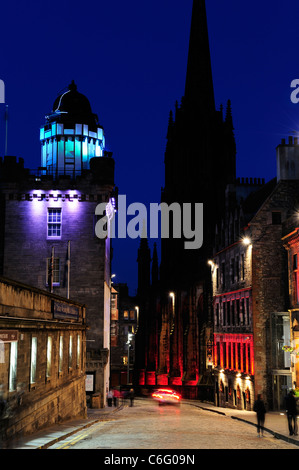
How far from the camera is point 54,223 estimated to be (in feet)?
161

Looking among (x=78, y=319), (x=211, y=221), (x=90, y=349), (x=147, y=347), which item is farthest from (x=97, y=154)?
(x=147, y=347)

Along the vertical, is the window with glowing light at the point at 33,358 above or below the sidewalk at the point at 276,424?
above

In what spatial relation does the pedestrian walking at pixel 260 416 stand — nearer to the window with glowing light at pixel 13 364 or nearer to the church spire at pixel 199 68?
the window with glowing light at pixel 13 364

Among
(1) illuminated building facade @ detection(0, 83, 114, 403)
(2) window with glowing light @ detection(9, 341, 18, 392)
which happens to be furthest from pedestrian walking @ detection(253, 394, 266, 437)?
(1) illuminated building facade @ detection(0, 83, 114, 403)

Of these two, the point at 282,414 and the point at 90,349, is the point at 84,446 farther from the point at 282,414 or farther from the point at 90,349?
the point at 90,349

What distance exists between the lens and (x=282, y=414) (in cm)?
3662

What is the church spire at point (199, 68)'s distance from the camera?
307 feet

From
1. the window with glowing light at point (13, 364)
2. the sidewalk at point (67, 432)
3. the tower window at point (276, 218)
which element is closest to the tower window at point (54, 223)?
the tower window at point (276, 218)

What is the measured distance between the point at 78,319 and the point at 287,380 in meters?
14.0

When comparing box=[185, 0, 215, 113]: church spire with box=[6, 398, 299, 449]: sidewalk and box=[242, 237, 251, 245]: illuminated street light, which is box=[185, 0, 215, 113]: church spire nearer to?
box=[242, 237, 251, 245]: illuminated street light

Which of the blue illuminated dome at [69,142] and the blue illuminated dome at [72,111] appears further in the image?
the blue illuminated dome at [72,111]

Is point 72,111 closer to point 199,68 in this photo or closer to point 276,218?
point 276,218

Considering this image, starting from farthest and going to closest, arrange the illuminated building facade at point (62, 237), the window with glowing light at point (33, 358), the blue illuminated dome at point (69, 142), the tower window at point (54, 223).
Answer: the blue illuminated dome at point (69, 142)
the tower window at point (54, 223)
the illuminated building facade at point (62, 237)
the window with glowing light at point (33, 358)

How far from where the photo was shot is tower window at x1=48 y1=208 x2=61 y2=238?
161ft
